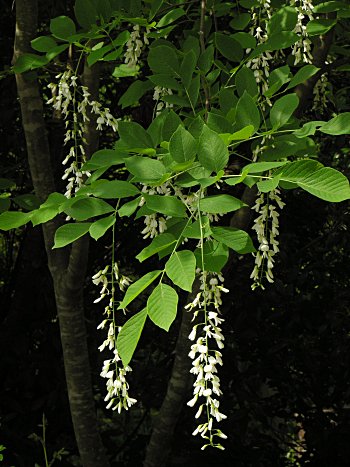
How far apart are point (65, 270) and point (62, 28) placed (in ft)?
3.48

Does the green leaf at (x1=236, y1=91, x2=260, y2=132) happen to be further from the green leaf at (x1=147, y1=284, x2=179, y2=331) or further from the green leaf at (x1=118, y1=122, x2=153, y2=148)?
the green leaf at (x1=147, y1=284, x2=179, y2=331)

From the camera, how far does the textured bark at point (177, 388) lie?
2.78m

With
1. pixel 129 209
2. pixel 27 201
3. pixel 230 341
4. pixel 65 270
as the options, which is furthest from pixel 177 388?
pixel 129 209

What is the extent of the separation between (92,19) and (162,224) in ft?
2.11

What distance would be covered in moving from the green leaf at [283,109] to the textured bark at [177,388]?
3.18 ft

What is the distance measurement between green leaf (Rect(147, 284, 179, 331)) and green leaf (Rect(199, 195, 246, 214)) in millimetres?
215

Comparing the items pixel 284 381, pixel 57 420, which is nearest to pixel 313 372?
pixel 284 381

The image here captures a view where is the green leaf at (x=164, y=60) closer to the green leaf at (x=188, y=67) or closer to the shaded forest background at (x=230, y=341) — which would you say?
the green leaf at (x=188, y=67)

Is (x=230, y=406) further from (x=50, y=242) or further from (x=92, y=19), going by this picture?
(x=92, y=19)

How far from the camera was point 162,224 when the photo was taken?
2014 millimetres

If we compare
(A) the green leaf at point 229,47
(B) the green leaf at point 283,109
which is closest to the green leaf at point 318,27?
(A) the green leaf at point 229,47

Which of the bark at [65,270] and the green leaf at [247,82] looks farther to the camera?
the bark at [65,270]

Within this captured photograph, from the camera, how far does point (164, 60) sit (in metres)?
1.98

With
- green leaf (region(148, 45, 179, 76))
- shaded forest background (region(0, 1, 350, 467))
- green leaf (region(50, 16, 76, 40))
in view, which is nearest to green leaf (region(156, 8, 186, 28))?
green leaf (region(148, 45, 179, 76))
